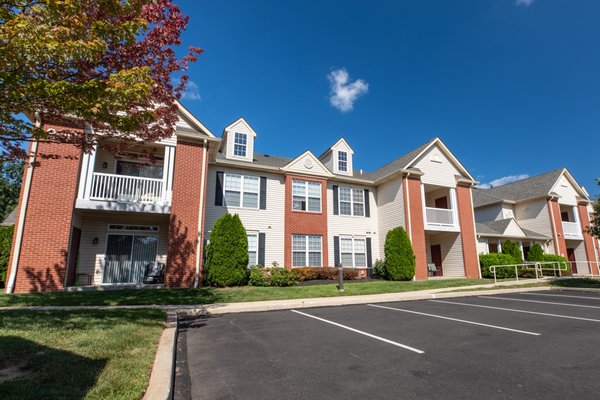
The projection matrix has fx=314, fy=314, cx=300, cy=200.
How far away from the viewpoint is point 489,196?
29.1 m

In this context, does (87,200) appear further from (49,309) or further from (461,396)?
(461,396)

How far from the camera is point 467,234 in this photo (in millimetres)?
20469

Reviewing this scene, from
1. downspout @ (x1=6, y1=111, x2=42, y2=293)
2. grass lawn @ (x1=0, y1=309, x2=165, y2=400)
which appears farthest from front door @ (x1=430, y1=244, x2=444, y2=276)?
downspout @ (x1=6, y1=111, x2=42, y2=293)

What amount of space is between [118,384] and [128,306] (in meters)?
6.30

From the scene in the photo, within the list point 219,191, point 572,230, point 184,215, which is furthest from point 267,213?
point 572,230

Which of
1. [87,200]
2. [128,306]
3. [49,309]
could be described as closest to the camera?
[49,309]

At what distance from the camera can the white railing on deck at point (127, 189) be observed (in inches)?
512

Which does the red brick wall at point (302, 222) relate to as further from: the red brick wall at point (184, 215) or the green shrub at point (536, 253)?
the green shrub at point (536, 253)

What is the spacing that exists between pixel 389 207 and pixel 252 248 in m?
9.16

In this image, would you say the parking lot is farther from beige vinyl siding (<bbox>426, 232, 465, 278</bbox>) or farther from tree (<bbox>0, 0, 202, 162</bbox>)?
beige vinyl siding (<bbox>426, 232, 465, 278</bbox>)

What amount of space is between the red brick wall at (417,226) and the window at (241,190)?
907 centimetres

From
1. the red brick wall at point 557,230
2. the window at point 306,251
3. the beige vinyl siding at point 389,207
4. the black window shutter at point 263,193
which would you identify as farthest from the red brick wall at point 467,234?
the black window shutter at point 263,193

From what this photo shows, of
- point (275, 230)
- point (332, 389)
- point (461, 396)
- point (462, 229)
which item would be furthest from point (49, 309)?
point (462, 229)

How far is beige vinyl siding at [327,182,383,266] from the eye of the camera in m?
19.1
